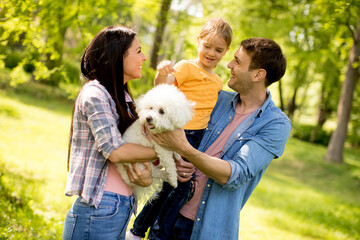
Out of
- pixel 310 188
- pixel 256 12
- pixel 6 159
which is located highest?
pixel 256 12

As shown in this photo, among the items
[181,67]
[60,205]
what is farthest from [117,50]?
[60,205]

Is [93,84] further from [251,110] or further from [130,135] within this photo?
[251,110]

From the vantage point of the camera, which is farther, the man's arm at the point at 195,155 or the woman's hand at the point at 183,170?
the woman's hand at the point at 183,170

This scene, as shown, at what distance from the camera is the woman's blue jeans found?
1954mm

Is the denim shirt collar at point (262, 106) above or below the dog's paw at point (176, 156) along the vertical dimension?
above

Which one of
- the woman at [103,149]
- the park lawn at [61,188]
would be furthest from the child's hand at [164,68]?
the park lawn at [61,188]

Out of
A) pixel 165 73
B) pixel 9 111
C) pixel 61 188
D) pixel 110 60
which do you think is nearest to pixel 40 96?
pixel 9 111

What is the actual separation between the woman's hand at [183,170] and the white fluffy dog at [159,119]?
114mm

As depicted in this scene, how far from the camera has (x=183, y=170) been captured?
2.55 metres

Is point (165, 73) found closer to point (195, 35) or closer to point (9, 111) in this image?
point (195, 35)

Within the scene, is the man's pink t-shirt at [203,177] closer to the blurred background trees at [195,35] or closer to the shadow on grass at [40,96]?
the blurred background trees at [195,35]

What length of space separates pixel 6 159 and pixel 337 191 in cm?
1065

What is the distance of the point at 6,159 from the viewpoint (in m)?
6.34

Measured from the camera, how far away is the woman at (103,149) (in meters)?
1.95
